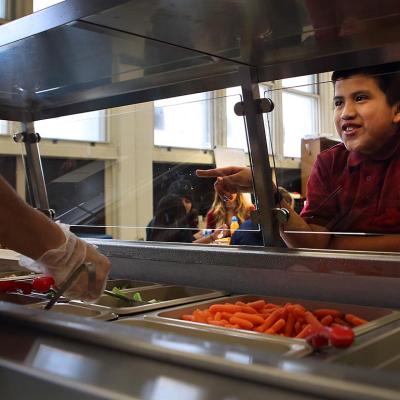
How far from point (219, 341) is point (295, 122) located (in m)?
0.89

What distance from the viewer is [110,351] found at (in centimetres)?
80

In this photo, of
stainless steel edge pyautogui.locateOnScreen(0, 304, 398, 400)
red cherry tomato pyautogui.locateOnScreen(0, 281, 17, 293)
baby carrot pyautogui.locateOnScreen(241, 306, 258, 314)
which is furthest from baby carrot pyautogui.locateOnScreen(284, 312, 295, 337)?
red cherry tomato pyautogui.locateOnScreen(0, 281, 17, 293)

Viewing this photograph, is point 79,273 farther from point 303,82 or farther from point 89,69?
point 303,82

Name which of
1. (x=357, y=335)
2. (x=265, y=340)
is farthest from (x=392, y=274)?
(x=265, y=340)

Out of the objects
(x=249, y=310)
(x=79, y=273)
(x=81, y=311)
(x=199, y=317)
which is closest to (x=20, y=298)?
(x=81, y=311)

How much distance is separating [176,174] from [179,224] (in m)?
0.17

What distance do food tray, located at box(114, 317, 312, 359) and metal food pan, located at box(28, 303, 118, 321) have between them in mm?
40

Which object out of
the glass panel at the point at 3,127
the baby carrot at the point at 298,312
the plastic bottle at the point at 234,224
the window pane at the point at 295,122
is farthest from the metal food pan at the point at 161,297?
the glass panel at the point at 3,127

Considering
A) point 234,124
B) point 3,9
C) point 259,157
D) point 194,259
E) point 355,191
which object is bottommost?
point 194,259

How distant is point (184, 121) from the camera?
1.94m

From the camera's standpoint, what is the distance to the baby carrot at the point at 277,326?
1175mm

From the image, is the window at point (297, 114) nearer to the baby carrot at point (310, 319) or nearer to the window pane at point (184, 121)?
the window pane at point (184, 121)

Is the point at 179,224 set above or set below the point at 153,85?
below

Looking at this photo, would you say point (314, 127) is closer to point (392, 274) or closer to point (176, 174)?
point (176, 174)
